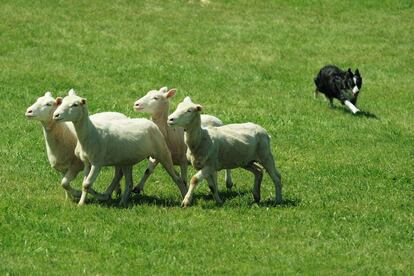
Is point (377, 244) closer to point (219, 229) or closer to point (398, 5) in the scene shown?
A: point (219, 229)

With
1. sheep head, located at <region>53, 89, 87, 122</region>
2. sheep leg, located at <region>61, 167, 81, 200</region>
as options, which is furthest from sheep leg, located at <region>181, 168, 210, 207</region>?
sheep head, located at <region>53, 89, 87, 122</region>

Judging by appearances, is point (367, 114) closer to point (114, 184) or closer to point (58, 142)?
point (114, 184)

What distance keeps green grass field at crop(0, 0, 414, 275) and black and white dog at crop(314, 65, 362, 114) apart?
0.44m

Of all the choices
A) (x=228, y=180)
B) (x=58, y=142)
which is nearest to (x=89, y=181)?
(x=58, y=142)

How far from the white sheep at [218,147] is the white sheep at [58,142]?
1.68 meters

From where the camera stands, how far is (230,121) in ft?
73.8

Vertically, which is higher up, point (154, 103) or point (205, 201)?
point (154, 103)

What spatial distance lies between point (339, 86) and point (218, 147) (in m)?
11.6

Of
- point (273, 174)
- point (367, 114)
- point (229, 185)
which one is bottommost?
point (367, 114)

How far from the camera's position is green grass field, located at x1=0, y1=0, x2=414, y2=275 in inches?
473

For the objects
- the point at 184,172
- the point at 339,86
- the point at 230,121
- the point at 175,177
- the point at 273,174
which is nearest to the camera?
the point at 175,177

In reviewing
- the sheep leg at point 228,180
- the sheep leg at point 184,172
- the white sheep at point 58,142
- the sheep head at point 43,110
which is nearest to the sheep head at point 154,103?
the sheep leg at point 184,172

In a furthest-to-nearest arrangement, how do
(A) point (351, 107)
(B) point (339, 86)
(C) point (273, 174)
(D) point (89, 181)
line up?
1. (B) point (339, 86)
2. (A) point (351, 107)
3. (C) point (273, 174)
4. (D) point (89, 181)

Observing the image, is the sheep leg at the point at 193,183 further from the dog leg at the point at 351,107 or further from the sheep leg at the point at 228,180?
the dog leg at the point at 351,107
